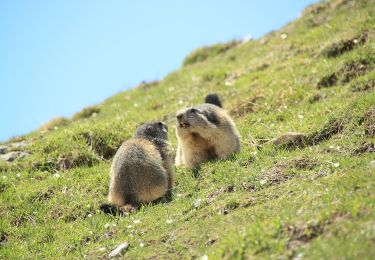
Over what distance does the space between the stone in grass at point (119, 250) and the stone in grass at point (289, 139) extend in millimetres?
3958

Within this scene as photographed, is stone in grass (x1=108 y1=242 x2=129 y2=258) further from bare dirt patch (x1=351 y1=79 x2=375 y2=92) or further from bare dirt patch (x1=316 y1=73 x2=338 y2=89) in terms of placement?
bare dirt patch (x1=316 y1=73 x2=338 y2=89)

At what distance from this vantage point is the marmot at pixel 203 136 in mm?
11086

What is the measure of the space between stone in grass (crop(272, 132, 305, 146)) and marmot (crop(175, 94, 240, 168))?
Answer: 94 centimetres

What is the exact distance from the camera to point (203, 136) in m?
11.2

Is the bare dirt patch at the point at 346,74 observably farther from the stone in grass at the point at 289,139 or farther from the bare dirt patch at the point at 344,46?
the stone in grass at the point at 289,139

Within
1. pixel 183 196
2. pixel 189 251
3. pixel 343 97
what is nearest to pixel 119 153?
pixel 183 196

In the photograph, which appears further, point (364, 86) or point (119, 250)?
point (364, 86)

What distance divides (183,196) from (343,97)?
474cm

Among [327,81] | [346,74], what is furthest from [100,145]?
[346,74]

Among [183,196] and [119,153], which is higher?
[119,153]

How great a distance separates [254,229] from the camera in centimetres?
638

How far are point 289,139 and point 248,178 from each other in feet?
6.37

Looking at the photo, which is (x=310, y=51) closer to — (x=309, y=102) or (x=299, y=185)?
(x=309, y=102)

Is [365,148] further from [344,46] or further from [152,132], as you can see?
[344,46]
